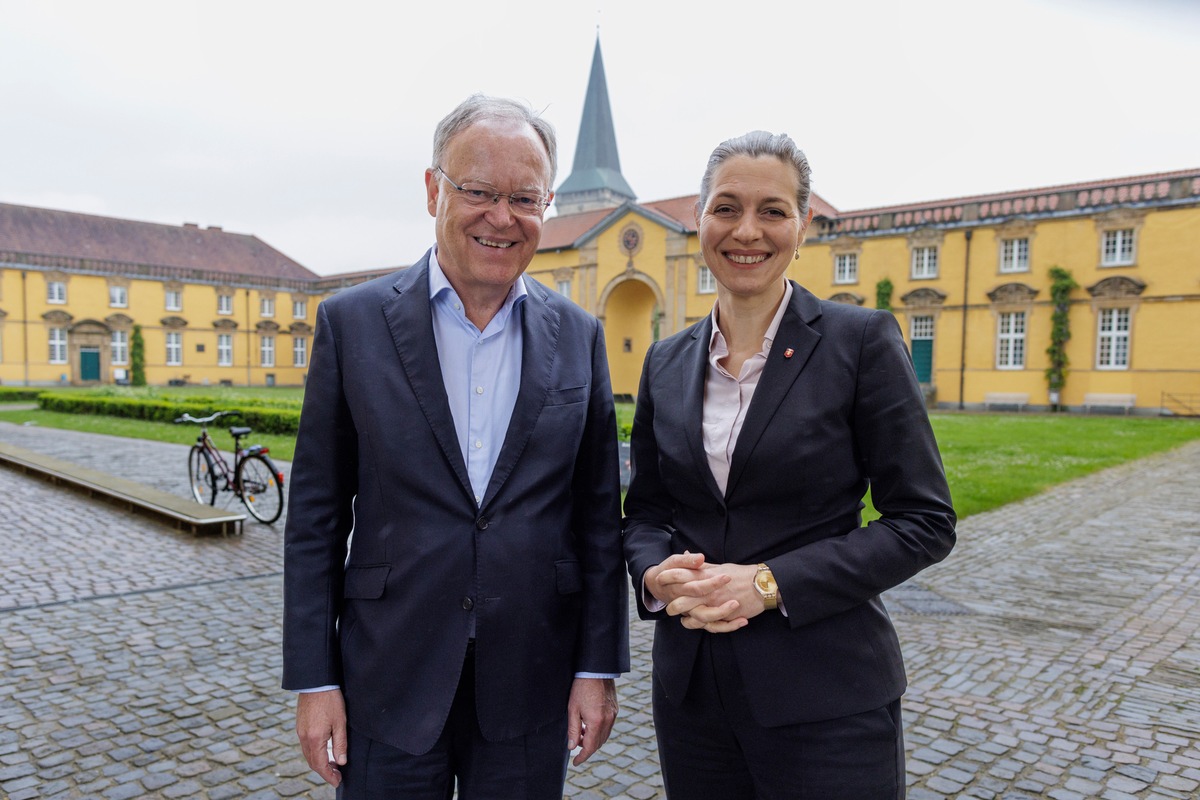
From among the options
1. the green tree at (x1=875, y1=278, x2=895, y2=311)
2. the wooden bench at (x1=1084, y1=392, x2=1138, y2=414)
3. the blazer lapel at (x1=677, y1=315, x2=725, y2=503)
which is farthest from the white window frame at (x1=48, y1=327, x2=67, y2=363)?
the blazer lapel at (x1=677, y1=315, x2=725, y2=503)

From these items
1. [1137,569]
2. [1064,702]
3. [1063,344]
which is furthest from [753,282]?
[1063,344]

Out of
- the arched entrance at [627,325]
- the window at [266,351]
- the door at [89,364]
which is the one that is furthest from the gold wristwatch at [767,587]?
the window at [266,351]

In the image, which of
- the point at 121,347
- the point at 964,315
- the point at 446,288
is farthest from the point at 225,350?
the point at 446,288

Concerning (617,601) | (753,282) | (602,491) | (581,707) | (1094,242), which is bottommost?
(581,707)

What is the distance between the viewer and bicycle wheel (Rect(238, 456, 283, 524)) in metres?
9.58

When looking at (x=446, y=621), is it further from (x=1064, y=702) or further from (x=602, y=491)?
(x=1064, y=702)

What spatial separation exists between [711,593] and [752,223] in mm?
874

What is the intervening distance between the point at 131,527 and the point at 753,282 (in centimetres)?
938

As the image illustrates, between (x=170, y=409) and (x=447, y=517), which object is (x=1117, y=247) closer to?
(x=170, y=409)

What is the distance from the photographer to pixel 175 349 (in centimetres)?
5200

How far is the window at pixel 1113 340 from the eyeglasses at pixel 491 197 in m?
34.1

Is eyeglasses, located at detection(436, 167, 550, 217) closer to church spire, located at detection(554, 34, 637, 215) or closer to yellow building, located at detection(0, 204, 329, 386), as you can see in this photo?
yellow building, located at detection(0, 204, 329, 386)

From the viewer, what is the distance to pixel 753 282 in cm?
199

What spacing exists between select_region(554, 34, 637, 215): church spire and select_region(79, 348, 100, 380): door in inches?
1454
